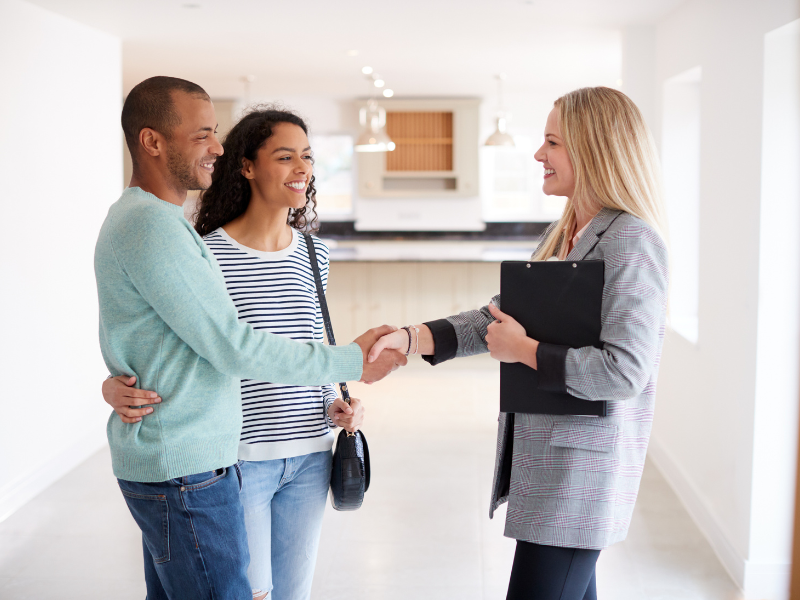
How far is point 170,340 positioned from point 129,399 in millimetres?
121

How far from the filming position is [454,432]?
4.91 meters

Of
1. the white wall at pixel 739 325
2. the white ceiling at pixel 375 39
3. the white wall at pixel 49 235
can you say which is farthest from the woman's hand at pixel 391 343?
the white ceiling at pixel 375 39

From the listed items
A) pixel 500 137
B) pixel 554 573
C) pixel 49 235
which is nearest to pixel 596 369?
pixel 554 573

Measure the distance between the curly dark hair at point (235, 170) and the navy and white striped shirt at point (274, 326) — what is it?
77 millimetres

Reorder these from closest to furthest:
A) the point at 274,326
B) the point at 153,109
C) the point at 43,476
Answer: the point at 153,109 < the point at 274,326 < the point at 43,476

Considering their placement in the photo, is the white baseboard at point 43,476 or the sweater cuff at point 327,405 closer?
the sweater cuff at point 327,405

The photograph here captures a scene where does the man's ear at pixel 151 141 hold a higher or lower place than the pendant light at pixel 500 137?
lower

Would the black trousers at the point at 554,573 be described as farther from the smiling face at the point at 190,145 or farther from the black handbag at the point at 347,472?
the smiling face at the point at 190,145

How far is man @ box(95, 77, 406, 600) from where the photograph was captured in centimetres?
123

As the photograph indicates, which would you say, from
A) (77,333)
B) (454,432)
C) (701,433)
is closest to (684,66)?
(701,433)

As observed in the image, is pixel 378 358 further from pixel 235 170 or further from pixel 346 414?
pixel 235 170

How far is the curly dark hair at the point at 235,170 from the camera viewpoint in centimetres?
176

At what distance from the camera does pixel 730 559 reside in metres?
2.96

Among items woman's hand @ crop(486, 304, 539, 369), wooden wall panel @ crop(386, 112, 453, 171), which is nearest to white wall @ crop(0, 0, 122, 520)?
woman's hand @ crop(486, 304, 539, 369)
